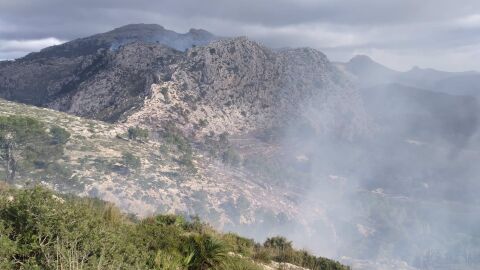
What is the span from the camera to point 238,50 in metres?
144

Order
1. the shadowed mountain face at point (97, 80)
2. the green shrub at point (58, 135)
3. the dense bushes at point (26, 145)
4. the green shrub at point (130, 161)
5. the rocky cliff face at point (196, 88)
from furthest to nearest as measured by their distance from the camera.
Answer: the shadowed mountain face at point (97, 80)
the rocky cliff face at point (196, 88)
the green shrub at point (130, 161)
the green shrub at point (58, 135)
the dense bushes at point (26, 145)

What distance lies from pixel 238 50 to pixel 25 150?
91.3 meters

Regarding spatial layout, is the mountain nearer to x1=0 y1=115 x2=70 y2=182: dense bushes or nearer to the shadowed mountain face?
x1=0 y1=115 x2=70 y2=182: dense bushes

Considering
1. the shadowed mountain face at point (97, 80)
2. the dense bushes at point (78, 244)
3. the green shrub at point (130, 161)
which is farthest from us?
the shadowed mountain face at point (97, 80)

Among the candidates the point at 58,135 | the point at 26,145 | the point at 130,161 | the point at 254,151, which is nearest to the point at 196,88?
the point at 254,151

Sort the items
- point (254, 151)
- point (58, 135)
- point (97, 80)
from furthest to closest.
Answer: point (97, 80) → point (254, 151) → point (58, 135)

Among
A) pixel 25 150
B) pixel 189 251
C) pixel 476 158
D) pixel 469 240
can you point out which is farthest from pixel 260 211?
pixel 476 158

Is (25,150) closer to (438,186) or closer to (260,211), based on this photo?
(260,211)

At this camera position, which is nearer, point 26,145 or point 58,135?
point 26,145

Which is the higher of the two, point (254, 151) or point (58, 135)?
point (58, 135)

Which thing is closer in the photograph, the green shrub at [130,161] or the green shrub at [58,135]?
the green shrub at [58,135]

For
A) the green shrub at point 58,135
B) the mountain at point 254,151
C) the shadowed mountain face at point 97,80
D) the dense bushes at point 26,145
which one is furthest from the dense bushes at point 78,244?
the shadowed mountain face at point 97,80

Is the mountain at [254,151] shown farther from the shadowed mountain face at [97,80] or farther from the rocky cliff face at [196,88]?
the shadowed mountain face at [97,80]

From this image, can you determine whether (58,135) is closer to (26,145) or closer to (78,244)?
(26,145)
